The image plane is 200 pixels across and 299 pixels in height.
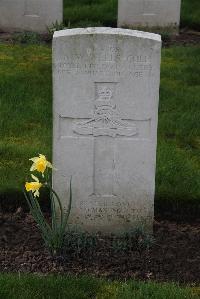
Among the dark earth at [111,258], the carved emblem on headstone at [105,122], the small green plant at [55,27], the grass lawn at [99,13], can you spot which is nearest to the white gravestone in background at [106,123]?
the carved emblem on headstone at [105,122]

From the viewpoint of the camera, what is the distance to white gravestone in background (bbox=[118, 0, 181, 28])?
37.9 ft

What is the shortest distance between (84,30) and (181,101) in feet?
10.4

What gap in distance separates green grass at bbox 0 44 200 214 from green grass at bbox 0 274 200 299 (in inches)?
51.0

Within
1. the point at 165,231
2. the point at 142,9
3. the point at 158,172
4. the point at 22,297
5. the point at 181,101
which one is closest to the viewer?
the point at 22,297

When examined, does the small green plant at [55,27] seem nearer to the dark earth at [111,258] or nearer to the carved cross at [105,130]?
the dark earth at [111,258]

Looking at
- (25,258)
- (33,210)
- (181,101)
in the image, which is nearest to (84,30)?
(33,210)

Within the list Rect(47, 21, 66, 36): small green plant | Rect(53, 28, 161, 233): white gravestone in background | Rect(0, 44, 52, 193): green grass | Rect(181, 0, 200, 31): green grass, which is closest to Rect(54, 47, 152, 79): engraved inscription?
Rect(53, 28, 161, 233): white gravestone in background

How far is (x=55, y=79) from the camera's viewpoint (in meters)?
4.88

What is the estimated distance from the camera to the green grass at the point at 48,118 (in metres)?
5.87

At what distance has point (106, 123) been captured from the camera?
495cm

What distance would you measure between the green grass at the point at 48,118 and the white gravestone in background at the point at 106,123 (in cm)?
65

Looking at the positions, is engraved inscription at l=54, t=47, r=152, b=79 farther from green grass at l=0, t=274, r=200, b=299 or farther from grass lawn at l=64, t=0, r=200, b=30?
grass lawn at l=64, t=0, r=200, b=30

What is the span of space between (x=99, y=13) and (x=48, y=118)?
16.8 ft

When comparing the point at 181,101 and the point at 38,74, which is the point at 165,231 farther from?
the point at 38,74
